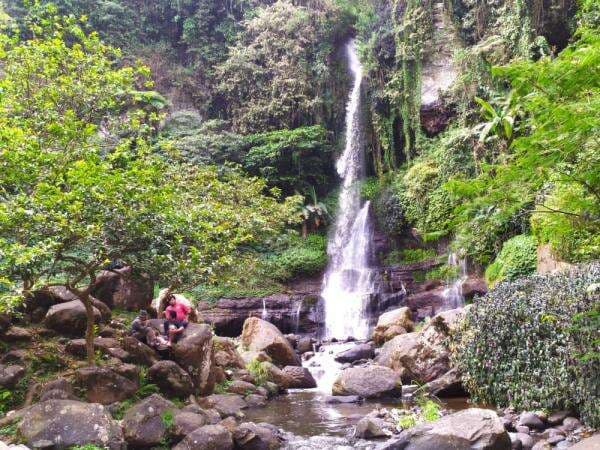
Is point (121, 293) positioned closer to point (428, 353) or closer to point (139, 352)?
point (139, 352)

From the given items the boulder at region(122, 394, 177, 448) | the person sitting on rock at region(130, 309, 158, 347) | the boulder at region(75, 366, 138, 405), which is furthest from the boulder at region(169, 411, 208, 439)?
the person sitting on rock at region(130, 309, 158, 347)

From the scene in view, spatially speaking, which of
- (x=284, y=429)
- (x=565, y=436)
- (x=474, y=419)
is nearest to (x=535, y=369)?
(x=565, y=436)

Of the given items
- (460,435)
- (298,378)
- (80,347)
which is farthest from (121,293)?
(460,435)

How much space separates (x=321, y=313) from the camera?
70.6 feet

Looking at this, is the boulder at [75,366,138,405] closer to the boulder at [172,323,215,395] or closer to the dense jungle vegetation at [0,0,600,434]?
the dense jungle vegetation at [0,0,600,434]

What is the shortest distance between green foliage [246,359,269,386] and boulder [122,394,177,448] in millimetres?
4622

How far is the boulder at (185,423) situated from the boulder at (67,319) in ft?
12.2

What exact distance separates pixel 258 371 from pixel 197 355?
2915mm

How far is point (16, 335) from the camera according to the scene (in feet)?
33.6

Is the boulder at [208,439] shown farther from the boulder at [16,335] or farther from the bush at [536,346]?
the bush at [536,346]

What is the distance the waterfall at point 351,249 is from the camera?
21.0 meters

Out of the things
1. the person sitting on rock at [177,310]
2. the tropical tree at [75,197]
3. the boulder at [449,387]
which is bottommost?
the boulder at [449,387]

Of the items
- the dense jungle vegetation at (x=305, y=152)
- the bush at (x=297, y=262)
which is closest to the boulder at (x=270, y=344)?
the dense jungle vegetation at (x=305, y=152)

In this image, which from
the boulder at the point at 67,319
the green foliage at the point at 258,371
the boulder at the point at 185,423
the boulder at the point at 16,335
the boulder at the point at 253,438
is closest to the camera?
the boulder at the point at 185,423
